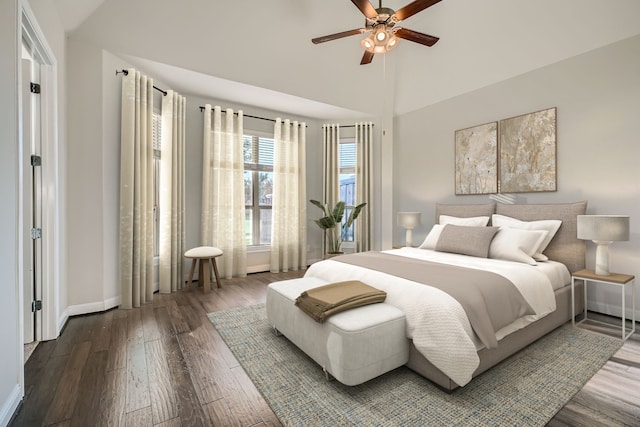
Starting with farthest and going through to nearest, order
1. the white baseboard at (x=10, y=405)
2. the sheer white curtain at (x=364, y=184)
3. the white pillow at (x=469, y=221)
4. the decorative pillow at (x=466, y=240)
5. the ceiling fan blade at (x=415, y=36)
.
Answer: the sheer white curtain at (x=364, y=184) → the white pillow at (x=469, y=221) → the decorative pillow at (x=466, y=240) → the ceiling fan blade at (x=415, y=36) → the white baseboard at (x=10, y=405)

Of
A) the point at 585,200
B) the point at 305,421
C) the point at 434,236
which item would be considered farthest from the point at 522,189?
the point at 305,421

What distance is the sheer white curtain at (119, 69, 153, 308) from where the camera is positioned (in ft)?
10.5

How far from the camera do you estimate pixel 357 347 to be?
1.71m

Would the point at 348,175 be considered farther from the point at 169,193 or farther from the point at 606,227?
the point at 606,227

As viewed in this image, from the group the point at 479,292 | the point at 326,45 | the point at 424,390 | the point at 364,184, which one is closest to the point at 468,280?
the point at 479,292

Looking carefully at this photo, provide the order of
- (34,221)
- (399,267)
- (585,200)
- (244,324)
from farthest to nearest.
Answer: (585,200)
(244,324)
(399,267)
(34,221)

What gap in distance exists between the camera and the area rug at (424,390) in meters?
1.54

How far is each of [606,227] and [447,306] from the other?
1.98 metres

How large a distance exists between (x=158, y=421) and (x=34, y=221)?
2.02 metres

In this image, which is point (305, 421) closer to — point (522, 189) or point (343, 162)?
point (522, 189)

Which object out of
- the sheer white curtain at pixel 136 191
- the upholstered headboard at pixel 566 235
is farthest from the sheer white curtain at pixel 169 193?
the upholstered headboard at pixel 566 235

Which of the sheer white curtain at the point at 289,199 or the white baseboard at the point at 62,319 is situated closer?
the white baseboard at the point at 62,319

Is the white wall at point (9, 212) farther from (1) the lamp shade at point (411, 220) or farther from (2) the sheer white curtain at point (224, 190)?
(1) the lamp shade at point (411, 220)

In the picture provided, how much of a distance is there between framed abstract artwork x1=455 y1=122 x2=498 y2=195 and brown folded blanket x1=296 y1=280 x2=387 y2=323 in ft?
9.12
